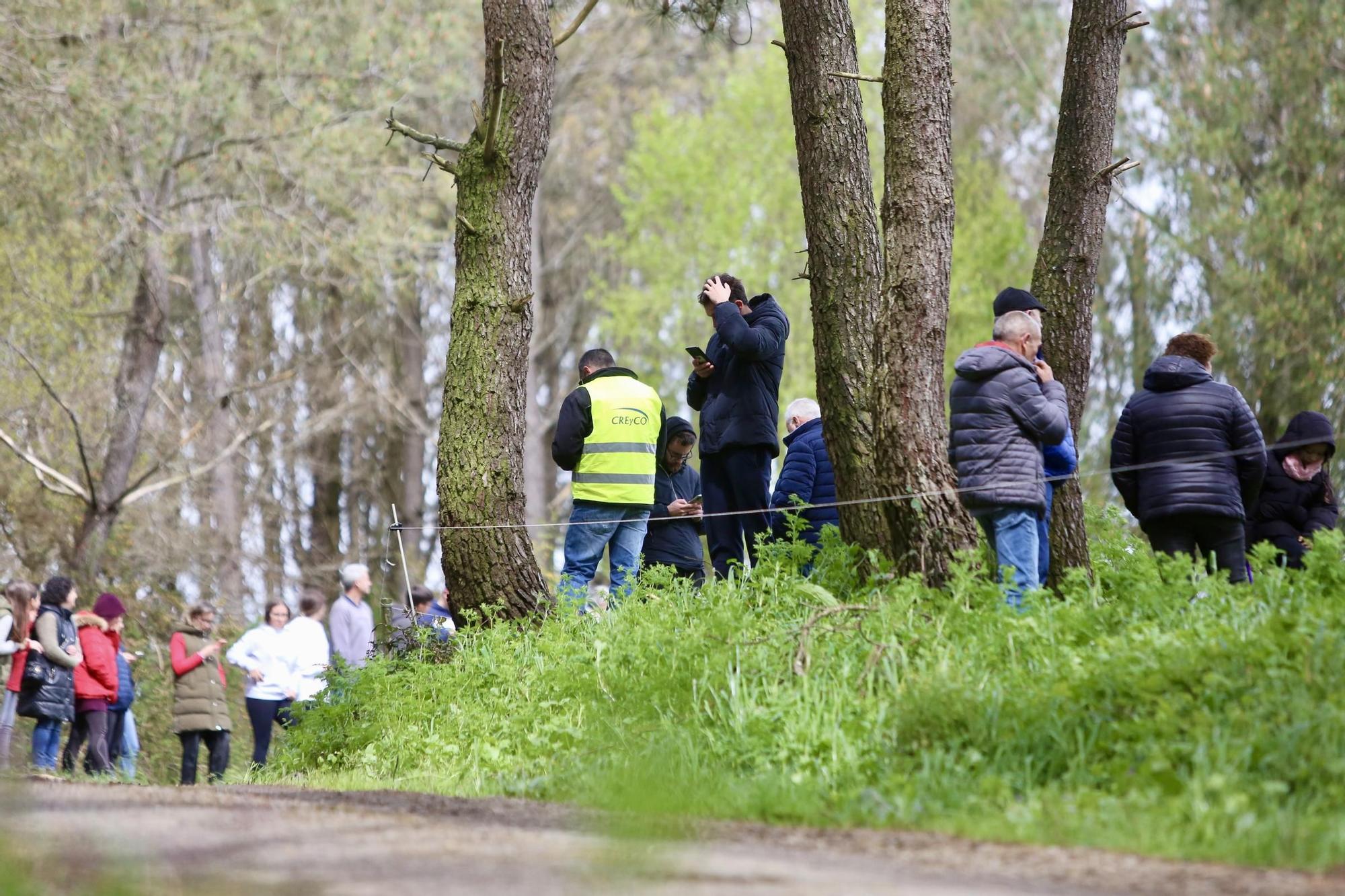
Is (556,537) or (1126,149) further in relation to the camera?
(556,537)

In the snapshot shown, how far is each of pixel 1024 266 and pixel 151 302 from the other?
641 inches

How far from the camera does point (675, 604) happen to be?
8539 millimetres

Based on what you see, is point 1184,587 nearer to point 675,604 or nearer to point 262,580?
point 675,604

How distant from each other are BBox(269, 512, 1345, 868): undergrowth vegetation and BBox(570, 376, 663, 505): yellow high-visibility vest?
1.05m

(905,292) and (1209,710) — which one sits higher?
(905,292)

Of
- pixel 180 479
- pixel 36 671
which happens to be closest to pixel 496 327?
pixel 36 671

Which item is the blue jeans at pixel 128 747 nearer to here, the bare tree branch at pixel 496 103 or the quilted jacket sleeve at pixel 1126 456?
the bare tree branch at pixel 496 103

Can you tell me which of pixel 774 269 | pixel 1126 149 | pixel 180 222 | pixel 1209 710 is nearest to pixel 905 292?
pixel 1209 710

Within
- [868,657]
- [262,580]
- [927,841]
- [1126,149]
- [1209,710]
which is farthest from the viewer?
[262,580]

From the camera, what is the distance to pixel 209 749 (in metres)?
12.3

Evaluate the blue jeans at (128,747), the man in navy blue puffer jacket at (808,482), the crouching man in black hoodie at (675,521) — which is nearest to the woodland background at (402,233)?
the crouching man in black hoodie at (675,521)

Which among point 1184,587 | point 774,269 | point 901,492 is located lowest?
point 1184,587

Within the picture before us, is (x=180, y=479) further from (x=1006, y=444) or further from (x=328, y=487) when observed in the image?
(x=1006, y=444)

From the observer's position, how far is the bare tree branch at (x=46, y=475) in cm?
1803
